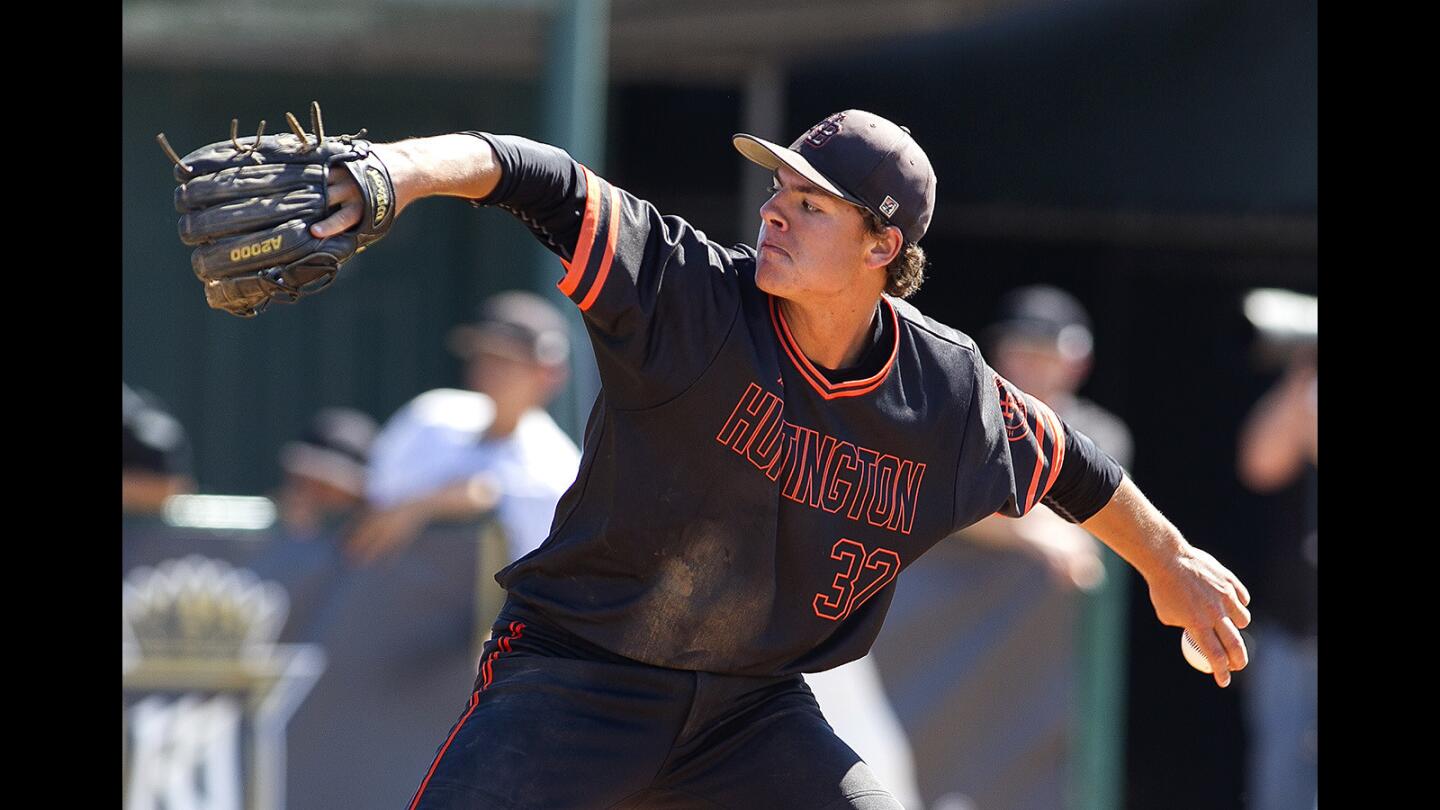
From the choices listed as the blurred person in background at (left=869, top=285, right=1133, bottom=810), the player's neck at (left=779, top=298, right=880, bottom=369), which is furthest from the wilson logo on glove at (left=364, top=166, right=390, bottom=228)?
the blurred person in background at (left=869, top=285, right=1133, bottom=810)

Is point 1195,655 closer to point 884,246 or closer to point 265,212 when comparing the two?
point 884,246

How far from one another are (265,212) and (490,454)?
3654mm

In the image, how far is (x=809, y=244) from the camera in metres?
4.08

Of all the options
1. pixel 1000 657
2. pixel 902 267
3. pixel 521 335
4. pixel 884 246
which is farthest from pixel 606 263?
pixel 1000 657

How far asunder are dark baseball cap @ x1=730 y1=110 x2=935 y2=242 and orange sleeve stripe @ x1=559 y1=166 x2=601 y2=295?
46 centimetres

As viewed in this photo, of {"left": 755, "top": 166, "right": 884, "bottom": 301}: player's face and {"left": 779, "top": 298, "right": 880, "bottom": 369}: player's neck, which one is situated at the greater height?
{"left": 755, "top": 166, "right": 884, "bottom": 301}: player's face

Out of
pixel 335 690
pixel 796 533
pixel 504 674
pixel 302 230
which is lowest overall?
pixel 335 690

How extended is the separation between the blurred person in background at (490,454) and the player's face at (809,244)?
9.21 feet

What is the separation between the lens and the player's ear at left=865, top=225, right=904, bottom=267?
4176mm

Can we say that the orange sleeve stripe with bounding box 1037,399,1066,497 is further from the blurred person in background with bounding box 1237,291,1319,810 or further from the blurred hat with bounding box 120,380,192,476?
the blurred hat with bounding box 120,380,192,476

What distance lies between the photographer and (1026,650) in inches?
285
